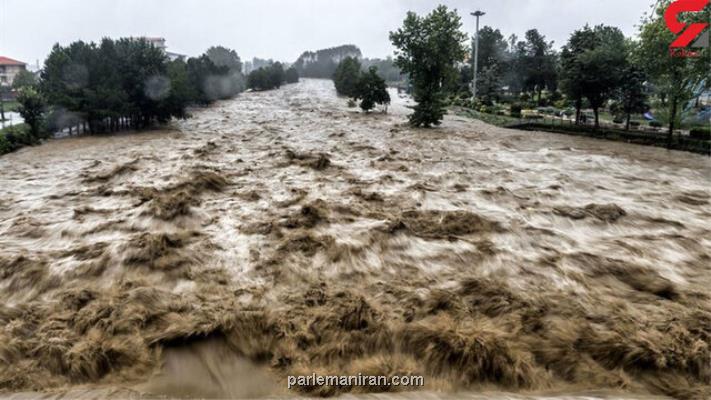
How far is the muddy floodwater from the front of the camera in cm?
589

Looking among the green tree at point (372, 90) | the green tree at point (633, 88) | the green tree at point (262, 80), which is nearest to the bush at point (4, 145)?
the green tree at point (372, 90)

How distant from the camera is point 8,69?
77125 mm

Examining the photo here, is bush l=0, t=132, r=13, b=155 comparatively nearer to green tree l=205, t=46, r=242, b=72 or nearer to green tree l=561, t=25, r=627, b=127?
green tree l=561, t=25, r=627, b=127

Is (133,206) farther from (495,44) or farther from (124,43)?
(495,44)

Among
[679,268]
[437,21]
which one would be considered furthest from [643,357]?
[437,21]

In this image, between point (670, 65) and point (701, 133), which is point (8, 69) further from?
point (701, 133)

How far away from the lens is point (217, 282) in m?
8.26

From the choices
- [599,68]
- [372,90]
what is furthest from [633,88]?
[372,90]

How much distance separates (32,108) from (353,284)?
29049 mm

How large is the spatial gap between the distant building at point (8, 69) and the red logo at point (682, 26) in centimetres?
9285

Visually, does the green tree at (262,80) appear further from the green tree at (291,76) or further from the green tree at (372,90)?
the green tree at (372,90)

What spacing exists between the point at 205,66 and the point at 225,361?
65.0m

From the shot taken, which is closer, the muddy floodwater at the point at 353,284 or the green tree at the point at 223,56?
the muddy floodwater at the point at 353,284

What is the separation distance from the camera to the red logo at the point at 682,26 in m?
23.2
